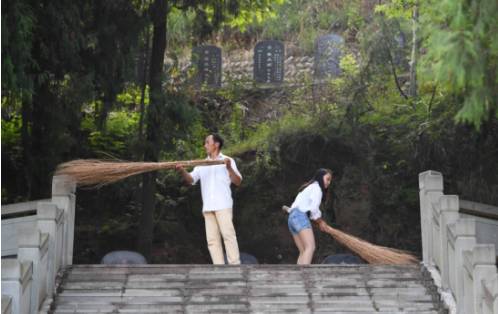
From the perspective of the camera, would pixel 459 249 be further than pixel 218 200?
No

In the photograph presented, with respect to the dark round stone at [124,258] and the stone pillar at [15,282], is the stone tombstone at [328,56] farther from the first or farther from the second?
the stone pillar at [15,282]

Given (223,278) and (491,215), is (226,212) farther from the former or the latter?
(491,215)

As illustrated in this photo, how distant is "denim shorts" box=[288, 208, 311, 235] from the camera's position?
11414 millimetres

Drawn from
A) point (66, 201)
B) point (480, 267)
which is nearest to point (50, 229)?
point (66, 201)

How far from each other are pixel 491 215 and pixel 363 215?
4.89m

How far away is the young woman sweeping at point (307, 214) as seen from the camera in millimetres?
11359

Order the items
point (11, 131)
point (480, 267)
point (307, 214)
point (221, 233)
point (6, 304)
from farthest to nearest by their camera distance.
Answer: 1. point (11, 131)
2. point (307, 214)
3. point (221, 233)
4. point (480, 267)
5. point (6, 304)

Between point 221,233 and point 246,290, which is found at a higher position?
point 221,233

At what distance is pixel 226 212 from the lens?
11.2 meters

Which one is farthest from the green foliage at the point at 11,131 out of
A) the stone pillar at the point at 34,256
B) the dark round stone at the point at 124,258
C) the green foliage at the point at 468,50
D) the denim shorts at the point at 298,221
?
the green foliage at the point at 468,50

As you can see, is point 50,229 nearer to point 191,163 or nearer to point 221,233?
point 191,163

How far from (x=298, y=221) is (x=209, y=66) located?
876cm

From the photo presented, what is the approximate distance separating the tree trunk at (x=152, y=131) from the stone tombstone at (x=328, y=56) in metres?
5.58

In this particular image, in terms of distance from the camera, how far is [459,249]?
9.30m
